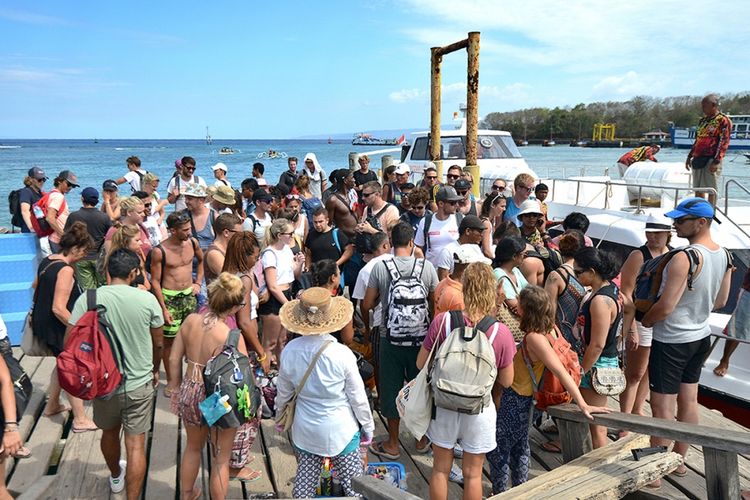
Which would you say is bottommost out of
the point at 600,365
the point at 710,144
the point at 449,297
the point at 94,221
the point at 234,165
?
the point at 234,165

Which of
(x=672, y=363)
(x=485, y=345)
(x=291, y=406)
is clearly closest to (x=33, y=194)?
(x=291, y=406)

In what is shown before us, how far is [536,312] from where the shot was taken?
3.06 meters

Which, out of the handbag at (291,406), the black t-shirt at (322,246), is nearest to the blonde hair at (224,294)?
the handbag at (291,406)

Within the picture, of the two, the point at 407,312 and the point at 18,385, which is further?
the point at 407,312

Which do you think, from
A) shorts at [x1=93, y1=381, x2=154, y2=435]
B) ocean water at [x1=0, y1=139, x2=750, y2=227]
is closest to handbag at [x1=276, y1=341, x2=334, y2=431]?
shorts at [x1=93, y1=381, x2=154, y2=435]

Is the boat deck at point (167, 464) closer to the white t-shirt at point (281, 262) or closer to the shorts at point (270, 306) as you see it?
the shorts at point (270, 306)

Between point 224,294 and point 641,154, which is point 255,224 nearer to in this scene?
point 224,294

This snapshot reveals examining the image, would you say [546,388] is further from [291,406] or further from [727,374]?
[727,374]

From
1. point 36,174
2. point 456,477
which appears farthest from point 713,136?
point 36,174

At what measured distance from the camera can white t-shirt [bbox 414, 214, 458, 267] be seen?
539 cm

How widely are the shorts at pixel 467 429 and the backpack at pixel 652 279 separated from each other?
1.52m

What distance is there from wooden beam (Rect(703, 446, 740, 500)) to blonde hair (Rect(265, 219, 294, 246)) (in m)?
3.56

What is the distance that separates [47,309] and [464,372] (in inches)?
127

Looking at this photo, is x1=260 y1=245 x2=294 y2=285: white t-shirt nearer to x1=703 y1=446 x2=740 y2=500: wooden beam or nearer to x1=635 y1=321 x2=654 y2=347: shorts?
x1=635 y1=321 x2=654 y2=347: shorts
